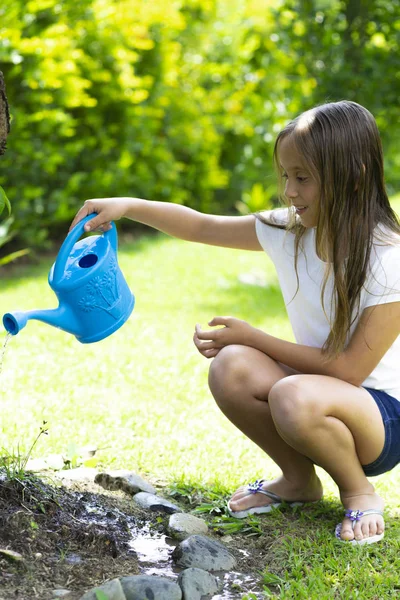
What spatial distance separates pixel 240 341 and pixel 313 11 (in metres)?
4.04

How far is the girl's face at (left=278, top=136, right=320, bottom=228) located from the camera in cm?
227

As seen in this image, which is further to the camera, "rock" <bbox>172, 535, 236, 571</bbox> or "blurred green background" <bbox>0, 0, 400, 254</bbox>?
"blurred green background" <bbox>0, 0, 400, 254</bbox>

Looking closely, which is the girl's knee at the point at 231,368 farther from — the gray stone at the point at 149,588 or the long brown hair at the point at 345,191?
the gray stone at the point at 149,588

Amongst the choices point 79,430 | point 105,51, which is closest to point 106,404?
point 79,430

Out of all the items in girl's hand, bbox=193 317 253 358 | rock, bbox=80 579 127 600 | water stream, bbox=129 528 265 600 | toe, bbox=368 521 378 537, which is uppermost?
girl's hand, bbox=193 317 253 358

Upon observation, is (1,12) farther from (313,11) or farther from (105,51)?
(313,11)

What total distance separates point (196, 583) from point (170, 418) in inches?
52.1

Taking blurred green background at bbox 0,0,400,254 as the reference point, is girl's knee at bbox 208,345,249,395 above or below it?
above

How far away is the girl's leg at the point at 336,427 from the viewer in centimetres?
223

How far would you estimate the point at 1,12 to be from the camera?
515 cm

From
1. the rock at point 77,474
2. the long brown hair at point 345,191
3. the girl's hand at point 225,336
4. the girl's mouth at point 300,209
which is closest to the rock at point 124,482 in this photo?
the rock at point 77,474

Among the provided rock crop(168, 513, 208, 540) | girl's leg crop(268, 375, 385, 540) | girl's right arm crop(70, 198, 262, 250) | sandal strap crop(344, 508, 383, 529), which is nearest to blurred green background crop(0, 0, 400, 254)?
girl's right arm crop(70, 198, 262, 250)

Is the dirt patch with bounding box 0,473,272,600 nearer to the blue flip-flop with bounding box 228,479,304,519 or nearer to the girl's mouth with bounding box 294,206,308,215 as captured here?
the blue flip-flop with bounding box 228,479,304,519

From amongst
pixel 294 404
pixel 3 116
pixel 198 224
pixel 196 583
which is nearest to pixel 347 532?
pixel 294 404
